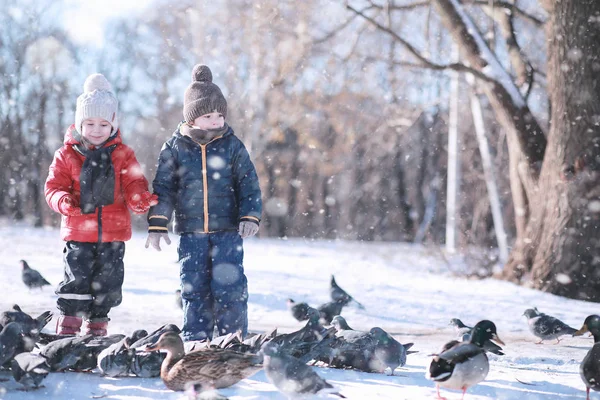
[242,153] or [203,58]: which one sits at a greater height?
[203,58]

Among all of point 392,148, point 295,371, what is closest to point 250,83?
point 392,148

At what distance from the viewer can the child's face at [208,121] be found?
4.85 meters

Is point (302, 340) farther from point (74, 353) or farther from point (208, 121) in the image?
point (208, 121)

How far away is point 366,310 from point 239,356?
4.11 metres

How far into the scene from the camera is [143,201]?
468 cm

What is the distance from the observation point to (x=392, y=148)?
27.1 m

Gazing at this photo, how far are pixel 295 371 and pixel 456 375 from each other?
32.9 inches

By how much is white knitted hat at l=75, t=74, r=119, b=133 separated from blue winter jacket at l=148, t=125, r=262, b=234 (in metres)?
0.55

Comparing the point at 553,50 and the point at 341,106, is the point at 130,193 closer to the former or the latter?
the point at 553,50

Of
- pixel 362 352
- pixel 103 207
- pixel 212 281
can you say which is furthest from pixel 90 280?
pixel 362 352

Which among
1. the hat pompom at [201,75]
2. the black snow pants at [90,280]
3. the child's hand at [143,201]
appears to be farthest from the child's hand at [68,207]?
the hat pompom at [201,75]

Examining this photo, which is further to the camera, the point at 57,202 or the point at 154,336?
the point at 57,202

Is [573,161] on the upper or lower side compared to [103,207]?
upper

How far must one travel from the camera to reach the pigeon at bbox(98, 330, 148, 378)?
3.88 meters
